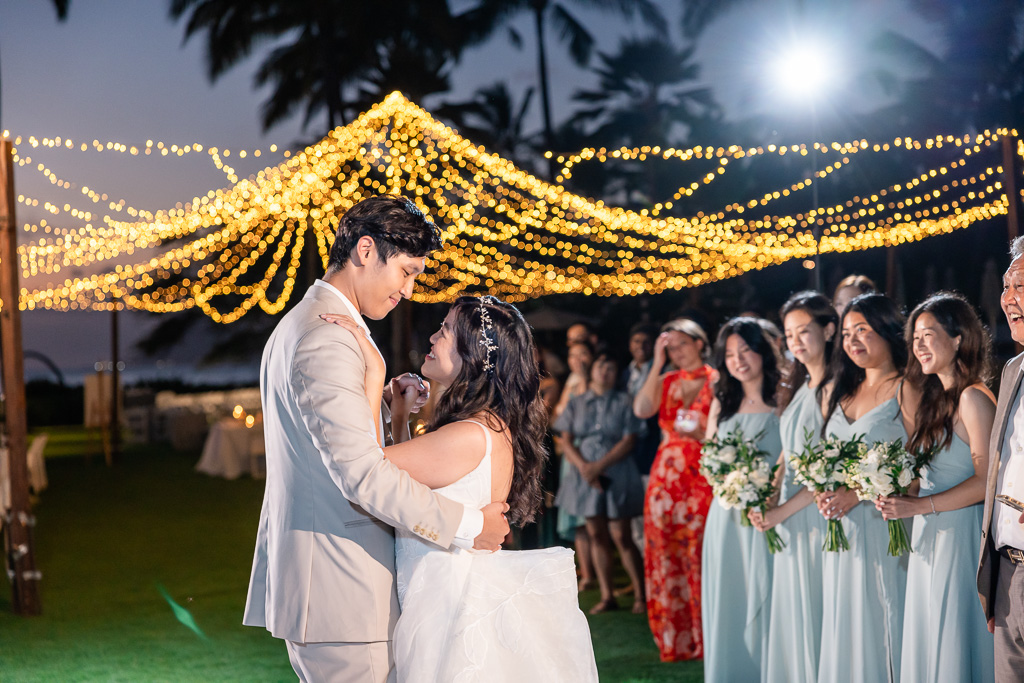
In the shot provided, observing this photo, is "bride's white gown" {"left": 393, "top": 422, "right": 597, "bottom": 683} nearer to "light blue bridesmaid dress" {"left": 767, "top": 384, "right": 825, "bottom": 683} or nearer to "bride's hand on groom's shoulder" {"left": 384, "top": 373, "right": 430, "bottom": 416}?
"bride's hand on groom's shoulder" {"left": 384, "top": 373, "right": 430, "bottom": 416}

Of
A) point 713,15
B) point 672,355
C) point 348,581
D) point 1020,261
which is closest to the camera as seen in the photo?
point 348,581

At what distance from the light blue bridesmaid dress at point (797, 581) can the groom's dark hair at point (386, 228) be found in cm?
222

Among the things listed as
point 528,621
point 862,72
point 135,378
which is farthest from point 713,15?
point 528,621

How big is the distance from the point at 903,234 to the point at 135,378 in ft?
92.4

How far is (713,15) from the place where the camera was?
2562 centimetres

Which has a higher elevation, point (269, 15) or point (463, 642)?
point (269, 15)

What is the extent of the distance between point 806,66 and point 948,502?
5205 mm

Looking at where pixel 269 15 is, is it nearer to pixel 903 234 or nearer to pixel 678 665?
A: pixel 903 234

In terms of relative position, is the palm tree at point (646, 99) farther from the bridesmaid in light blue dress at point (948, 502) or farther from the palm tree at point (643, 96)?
the bridesmaid in light blue dress at point (948, 502)

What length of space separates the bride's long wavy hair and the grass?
262 cm

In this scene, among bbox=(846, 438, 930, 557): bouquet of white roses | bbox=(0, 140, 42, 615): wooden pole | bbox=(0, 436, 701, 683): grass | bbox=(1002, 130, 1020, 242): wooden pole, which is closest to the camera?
bbox=(846, 438, 930, 557): bouquet of white roses

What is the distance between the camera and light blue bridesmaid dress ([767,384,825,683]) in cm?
388

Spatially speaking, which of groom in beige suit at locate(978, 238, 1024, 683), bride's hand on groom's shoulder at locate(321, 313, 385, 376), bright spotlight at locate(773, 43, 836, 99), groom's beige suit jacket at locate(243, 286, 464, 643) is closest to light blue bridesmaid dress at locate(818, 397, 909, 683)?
groom in beige suit at locate(978, 238, 1024, 683)

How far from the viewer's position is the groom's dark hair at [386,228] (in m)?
2.27
